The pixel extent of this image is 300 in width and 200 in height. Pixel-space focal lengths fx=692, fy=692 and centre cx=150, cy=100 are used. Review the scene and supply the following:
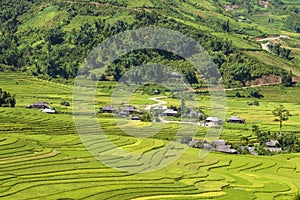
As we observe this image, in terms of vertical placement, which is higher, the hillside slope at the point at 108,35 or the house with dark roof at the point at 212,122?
the hillside slope at the point at 108,35

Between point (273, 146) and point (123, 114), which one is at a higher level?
point (123, 114)

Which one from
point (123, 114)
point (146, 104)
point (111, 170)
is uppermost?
point (111, 170)

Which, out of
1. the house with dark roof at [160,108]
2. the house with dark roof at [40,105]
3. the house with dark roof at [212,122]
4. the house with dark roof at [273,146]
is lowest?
the house with dark roof at [273,146]

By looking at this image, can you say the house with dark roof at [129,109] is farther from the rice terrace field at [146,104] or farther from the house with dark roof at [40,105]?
the house with dark roof at [40,105]

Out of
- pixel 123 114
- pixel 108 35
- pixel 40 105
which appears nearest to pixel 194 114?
pixel 123 114

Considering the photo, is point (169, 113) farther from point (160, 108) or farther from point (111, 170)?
point (111, 170)

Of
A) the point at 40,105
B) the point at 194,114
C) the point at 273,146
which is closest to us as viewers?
the point at 273,146

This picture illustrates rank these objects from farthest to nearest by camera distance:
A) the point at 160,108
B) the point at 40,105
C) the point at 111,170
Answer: the point at 160,108 < the point at 40,105 < the point at 111,170

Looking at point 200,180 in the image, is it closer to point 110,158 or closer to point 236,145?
point 110,158

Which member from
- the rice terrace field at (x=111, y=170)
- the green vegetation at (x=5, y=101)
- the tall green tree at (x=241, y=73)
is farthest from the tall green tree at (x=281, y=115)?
the green vegetation at (x=5, y=101)
